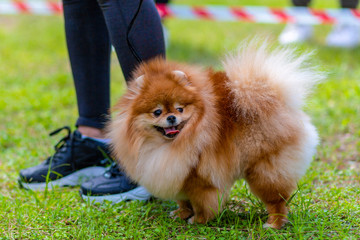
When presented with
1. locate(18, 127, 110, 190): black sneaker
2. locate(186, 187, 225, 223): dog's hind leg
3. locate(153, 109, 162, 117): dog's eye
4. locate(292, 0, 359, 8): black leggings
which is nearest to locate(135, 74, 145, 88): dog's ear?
locate(153, 109, 162, 117): dog's eye

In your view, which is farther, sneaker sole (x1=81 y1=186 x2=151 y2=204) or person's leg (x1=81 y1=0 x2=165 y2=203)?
sneaker sole (x1=81 y1=186 x2=151 y2=204)

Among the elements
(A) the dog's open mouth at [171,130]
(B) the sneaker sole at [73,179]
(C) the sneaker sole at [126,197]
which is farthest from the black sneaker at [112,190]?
(A) the dog's open mouth at [171,130]

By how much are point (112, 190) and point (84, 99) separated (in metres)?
0.55

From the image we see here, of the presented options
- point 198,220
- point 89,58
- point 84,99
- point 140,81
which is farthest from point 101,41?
point 198,220

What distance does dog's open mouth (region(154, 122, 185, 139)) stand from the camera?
1750 mm

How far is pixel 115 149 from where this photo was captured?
1.87 metres

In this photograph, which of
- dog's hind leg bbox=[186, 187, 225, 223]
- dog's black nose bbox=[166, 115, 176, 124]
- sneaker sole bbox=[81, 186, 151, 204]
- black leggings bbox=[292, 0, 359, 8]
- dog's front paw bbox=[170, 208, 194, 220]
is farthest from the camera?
black leggings bbox=[292, 0, 359, 8]

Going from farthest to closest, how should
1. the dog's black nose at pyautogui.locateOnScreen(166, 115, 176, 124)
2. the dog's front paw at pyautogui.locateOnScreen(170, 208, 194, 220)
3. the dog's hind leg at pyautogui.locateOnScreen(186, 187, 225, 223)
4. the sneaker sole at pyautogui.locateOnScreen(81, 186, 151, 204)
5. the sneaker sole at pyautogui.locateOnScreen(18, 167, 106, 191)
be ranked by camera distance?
the sneaker sole at pyautogui.locateOnScreen(18, 167, 106, 191)
the sneaker sole at pyautogui.locateOnScreen(81, 186, 151, 204)
the dog's front paw at pyautogui.locateOnScreen(170, 208, 194, 220)
the dog's hind leg at pyautogui.locateOnScreen(186, 187, 225, 223)
the dog's black nose at pyautogui.locateOnScreen(166, 115, 176, 124)

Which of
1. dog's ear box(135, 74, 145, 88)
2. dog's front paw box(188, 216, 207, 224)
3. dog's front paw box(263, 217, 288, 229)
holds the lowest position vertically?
dog's front paw box(188, 216, 207, 224)

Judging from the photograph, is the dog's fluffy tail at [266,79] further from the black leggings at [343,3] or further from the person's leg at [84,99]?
the black leggings at [343,3]

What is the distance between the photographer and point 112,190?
85.6 inches

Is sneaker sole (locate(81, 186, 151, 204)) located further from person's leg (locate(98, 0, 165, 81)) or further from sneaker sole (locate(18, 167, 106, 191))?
person's leg (locate(98, 0, 165, 81))

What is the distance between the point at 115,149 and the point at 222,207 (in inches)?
22.7

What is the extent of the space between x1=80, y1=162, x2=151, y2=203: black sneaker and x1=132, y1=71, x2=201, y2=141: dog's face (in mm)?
508
